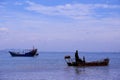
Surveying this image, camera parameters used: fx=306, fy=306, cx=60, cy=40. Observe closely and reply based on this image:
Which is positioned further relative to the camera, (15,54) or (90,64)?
(15,54)

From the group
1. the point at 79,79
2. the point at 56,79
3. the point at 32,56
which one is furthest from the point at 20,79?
the point at 32,56

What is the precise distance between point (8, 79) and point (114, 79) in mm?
9276

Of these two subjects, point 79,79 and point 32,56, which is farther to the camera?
point 32,56

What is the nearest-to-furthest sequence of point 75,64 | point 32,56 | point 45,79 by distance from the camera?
point 45,79
point 75,64
point 32,56

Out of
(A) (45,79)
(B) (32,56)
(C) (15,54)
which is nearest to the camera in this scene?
(A) (45,79)

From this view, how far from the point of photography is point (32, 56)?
325 feet

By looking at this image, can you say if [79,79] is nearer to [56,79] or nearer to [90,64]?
[56,79]

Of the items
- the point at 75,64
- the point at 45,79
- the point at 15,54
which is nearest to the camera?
the point at 45,79

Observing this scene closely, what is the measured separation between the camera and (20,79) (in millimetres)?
26500

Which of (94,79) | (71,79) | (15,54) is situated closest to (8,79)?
(71,79)

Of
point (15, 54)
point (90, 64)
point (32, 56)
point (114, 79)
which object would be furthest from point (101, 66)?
point (15, 54)

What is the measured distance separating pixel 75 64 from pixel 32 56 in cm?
5760

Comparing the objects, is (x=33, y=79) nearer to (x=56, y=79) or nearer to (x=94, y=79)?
(x=56, y=79)

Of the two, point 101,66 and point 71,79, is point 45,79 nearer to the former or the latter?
point 71,79
